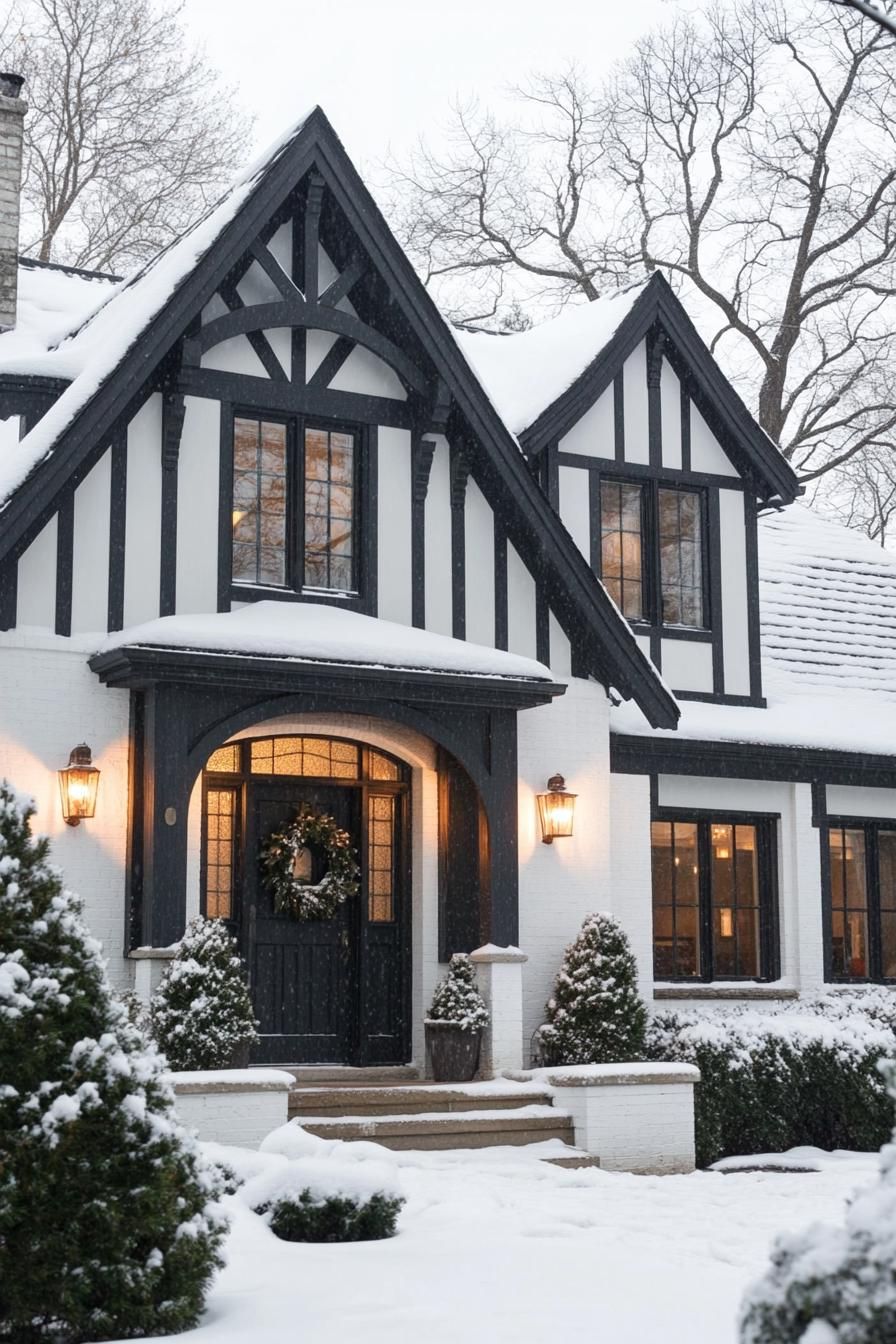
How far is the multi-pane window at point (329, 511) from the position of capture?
14312 millimetres

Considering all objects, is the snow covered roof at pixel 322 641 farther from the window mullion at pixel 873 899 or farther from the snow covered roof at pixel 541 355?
the window mullion at pixel 873 899

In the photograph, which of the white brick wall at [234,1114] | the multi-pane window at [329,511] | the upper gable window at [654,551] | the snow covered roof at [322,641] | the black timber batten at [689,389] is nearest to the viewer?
the white brick wall at [234,1114]

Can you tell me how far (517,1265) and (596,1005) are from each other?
6.13 m

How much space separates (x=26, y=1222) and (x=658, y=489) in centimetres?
1193

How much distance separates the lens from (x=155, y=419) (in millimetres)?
13484

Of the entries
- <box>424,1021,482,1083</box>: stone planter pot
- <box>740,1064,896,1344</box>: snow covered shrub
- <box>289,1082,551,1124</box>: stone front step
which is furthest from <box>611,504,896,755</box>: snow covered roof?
<box>740,1064,896,1344</box>: snow covered shrub

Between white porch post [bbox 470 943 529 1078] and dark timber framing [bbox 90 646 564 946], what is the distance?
0.64 ft

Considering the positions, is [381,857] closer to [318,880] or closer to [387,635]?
[318,880]

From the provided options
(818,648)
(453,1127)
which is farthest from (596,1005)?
(818,648)

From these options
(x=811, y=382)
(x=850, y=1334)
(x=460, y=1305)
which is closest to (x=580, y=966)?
(x=460, y=1305)

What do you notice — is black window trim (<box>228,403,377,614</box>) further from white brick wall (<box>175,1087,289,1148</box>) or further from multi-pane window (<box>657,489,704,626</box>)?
white brick wall (<box>175,1087,289,1148</box>)

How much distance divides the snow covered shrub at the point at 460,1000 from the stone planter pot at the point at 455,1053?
0.06m

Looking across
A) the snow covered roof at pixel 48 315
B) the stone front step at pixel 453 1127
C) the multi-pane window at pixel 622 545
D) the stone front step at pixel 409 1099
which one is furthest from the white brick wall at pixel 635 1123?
the snow covered roof at pixel 48 315

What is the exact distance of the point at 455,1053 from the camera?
13516 mm
